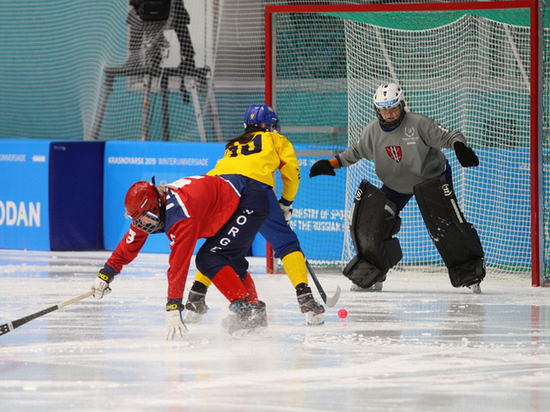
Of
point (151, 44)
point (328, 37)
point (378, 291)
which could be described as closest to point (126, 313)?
point (378, 291)

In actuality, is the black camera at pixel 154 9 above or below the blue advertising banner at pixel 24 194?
above

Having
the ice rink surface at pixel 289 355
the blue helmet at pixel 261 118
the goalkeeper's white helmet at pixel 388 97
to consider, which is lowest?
the ice rink surface at pixel 289 355

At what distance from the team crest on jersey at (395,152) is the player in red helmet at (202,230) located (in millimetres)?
1484

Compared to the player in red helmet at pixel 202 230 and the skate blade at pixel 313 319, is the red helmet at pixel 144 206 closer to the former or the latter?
the player in red helmet at pixel 202 230

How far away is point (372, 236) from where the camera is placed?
218 inches

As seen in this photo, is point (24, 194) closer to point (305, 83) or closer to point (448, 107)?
point (305, 83)

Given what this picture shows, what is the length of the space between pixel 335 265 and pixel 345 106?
1.60 meters

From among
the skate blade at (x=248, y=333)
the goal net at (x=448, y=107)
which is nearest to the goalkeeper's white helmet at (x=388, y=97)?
the goal net at (x=448, y=107)

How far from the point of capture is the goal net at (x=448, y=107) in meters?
6.37

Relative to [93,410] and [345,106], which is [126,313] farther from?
[345,106]

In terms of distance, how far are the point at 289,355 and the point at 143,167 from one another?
169 inches

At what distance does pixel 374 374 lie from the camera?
323 cm

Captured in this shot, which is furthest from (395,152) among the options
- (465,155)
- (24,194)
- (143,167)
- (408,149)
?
(24,194)

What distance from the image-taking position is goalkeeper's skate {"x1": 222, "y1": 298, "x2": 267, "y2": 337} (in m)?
4.04
